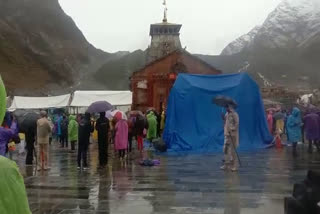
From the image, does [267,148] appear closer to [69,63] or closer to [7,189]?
[7,189]

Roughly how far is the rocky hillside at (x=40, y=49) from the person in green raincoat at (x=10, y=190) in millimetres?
57239

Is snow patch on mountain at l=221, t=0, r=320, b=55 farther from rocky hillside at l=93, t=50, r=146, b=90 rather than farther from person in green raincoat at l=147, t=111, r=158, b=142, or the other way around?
person in green raincoat at l=147, t=111, r=158, b=142

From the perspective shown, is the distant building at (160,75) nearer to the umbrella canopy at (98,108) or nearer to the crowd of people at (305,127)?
the crowd of people at (305,127)

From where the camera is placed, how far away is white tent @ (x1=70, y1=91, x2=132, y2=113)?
2914 centimetres

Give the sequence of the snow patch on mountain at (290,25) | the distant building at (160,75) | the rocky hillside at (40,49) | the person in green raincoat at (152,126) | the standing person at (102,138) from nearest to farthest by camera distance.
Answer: the standing person at (102,138), the person in green raincoat at (152,126), the distant building at (160,75), the rocky hillside at (40,49), the snow patch on mountain at (290,25)

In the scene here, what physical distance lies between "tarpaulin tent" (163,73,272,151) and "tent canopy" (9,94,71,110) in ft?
43.5

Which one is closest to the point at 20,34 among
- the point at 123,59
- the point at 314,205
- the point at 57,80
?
the point at 57,80

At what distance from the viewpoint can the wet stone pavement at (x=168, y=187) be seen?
7.85m

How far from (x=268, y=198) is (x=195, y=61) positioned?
1069 inches

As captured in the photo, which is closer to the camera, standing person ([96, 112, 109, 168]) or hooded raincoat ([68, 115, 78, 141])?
standing person ([96, 112, 109, 168])

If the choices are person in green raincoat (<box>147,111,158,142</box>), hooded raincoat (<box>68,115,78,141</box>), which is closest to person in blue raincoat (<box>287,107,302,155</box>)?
person in green raincoat (<box>147,111,158,142</box>)

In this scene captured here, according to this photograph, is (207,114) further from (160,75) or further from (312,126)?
(160,75)

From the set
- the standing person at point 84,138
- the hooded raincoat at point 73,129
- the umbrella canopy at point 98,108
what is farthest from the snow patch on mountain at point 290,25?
the standing person at point 84,138

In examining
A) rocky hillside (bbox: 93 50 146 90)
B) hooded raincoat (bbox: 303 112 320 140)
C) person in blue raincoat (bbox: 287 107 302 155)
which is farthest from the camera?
rocky hillside (bbox: 93 50 146 90)
